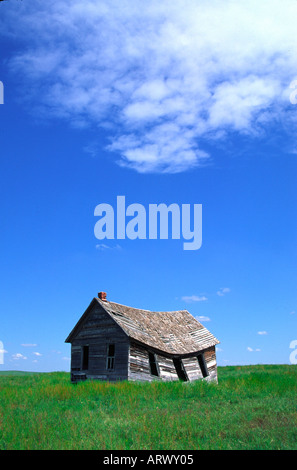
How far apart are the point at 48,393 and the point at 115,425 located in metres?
7.56

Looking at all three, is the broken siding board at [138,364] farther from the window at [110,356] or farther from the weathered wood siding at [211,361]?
the weathered wood siding at [211,361]

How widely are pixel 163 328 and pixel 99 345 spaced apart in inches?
234

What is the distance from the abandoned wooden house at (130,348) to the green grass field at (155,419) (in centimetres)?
617

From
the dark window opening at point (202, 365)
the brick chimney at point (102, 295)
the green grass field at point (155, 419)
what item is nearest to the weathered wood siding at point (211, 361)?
the dark window opening at point (202, 365)

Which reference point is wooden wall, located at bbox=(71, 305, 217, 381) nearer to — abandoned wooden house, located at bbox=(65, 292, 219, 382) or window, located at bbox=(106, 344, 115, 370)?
abandoned wooden house, located at bbox=(65, 292, 219, 382)

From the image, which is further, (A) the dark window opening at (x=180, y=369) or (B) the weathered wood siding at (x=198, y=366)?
(B) the weathered wood siding at (x=198, y=366)

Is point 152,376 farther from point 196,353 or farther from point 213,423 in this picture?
point 213,423

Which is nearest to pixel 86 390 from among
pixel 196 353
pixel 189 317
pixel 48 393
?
pixel 48 393

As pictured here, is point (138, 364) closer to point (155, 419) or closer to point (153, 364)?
point (153, 364)

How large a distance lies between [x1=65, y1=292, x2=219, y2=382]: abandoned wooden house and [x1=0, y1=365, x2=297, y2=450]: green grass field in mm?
6174

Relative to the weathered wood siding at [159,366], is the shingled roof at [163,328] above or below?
above

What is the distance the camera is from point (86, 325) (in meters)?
25.2

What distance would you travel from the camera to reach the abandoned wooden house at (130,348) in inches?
890

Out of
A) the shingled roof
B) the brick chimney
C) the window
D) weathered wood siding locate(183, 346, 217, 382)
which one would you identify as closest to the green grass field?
the window
